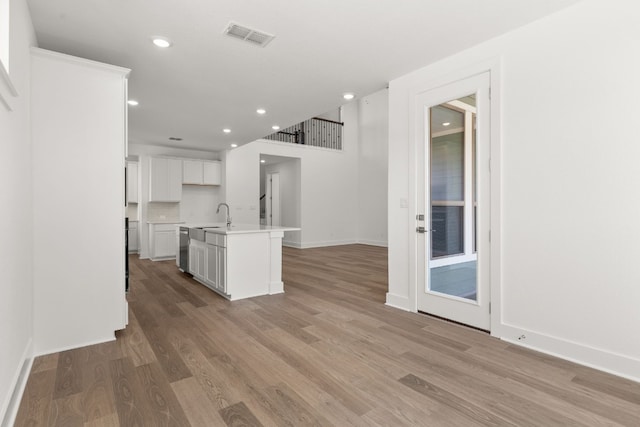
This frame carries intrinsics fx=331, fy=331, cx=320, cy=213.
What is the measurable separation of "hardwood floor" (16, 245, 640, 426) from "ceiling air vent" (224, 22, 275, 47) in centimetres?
270

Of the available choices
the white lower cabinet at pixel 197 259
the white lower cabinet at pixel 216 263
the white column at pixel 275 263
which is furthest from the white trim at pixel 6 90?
the white lower cabinet at pixel 197 259

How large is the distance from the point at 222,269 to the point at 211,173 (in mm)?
4663

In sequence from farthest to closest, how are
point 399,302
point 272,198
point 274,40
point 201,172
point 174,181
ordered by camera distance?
point 272,198, point 201,172, point 174,181, point 399,302, point 274,40

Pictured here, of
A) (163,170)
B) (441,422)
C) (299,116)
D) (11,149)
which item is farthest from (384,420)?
(163,170)

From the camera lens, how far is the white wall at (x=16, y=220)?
181cm

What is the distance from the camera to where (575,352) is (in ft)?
8.25

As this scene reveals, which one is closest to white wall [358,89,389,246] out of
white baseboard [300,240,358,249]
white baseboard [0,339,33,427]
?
white baseboard [300,240,358,249]

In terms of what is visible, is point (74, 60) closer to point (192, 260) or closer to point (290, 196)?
point (192, 260)

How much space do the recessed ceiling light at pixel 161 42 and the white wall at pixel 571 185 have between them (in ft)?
9.32

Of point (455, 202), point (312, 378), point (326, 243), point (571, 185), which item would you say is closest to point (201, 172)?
point (326, 243)

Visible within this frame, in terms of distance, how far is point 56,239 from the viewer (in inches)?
109

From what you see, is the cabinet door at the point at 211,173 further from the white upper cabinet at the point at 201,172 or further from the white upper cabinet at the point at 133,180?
the white upper cabinet at the point at 133,180

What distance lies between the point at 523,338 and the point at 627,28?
243cm

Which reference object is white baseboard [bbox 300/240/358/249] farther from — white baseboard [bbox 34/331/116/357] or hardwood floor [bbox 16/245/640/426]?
white baseboard [bbox 34/331/116/357]
